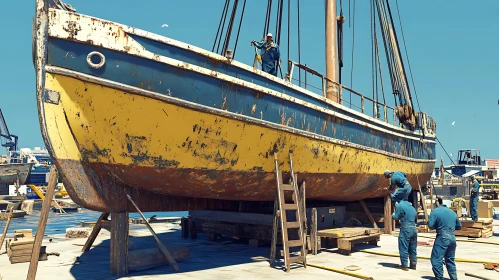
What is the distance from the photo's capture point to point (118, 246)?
24.6 ft

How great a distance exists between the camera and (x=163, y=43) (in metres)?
6.70

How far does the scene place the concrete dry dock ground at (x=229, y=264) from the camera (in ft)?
24.3

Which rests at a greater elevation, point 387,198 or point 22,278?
point 387,198

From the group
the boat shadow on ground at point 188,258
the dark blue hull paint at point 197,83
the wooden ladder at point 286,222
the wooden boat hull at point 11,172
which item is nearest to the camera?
the dark blue hull paint at point 197,83

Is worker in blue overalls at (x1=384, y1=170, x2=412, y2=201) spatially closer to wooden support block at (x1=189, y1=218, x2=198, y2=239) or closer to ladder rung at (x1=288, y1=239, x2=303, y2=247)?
ladder rung at (x1=288, y1=239, x2=303, y2=247)

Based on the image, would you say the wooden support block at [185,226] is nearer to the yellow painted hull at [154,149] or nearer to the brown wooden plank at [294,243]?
the yellow painted hull at [154,149]

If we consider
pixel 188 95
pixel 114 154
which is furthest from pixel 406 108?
pixel 114 154

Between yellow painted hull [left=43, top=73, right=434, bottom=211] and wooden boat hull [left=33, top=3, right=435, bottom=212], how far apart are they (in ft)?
0.05

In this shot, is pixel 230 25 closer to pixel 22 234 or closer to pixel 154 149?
pixel 154 149

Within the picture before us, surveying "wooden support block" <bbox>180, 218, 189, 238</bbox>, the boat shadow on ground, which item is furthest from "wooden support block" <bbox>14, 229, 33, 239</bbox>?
"wooden support block" <bbox>180, 218, 189, 238</bbox>

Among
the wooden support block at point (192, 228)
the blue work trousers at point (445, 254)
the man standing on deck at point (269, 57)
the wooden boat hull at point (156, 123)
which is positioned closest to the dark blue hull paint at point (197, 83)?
the wooden boat hull at point (156, 123)

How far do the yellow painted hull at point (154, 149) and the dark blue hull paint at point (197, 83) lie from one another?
0.68 feet

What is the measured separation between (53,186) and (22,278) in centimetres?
183

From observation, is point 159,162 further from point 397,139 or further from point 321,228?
point 397,139
